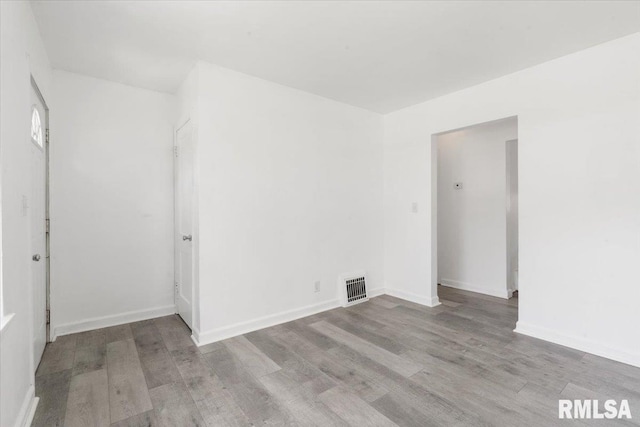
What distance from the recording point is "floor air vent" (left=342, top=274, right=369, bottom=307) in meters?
3.93

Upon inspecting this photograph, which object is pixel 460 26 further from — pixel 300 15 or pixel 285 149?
pixel 285 149

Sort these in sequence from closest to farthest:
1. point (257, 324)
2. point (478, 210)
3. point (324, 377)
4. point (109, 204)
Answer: point (324, 377) < point (257, 324) < point (109, 204) < point (478, 210)

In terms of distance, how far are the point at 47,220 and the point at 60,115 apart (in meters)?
1.06

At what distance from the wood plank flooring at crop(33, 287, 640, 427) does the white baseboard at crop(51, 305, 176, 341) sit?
12cm

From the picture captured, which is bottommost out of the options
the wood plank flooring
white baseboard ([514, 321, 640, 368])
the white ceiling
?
the wood plank flooring

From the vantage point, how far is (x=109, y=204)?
10.9 feet

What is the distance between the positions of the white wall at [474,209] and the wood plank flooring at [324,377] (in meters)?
1.44

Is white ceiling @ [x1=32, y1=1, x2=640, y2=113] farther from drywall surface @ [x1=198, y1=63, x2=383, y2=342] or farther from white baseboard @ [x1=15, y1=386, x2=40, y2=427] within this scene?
white baseboard @ [x1=15, y1=386, x2=40, y2=427]

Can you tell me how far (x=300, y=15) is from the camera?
2195mm

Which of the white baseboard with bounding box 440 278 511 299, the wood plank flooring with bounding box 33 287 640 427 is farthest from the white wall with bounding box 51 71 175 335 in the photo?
the white baseboard with bounding box 440 278 511 299

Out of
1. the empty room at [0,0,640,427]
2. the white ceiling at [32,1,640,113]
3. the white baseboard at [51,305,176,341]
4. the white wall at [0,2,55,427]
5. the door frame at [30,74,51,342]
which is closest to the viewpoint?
the white wall at [0,2,55,427]

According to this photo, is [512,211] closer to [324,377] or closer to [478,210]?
[478,210]

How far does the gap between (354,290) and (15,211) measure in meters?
3.33

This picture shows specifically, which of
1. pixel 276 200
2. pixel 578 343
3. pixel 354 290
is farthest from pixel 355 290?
pixel 578 343
